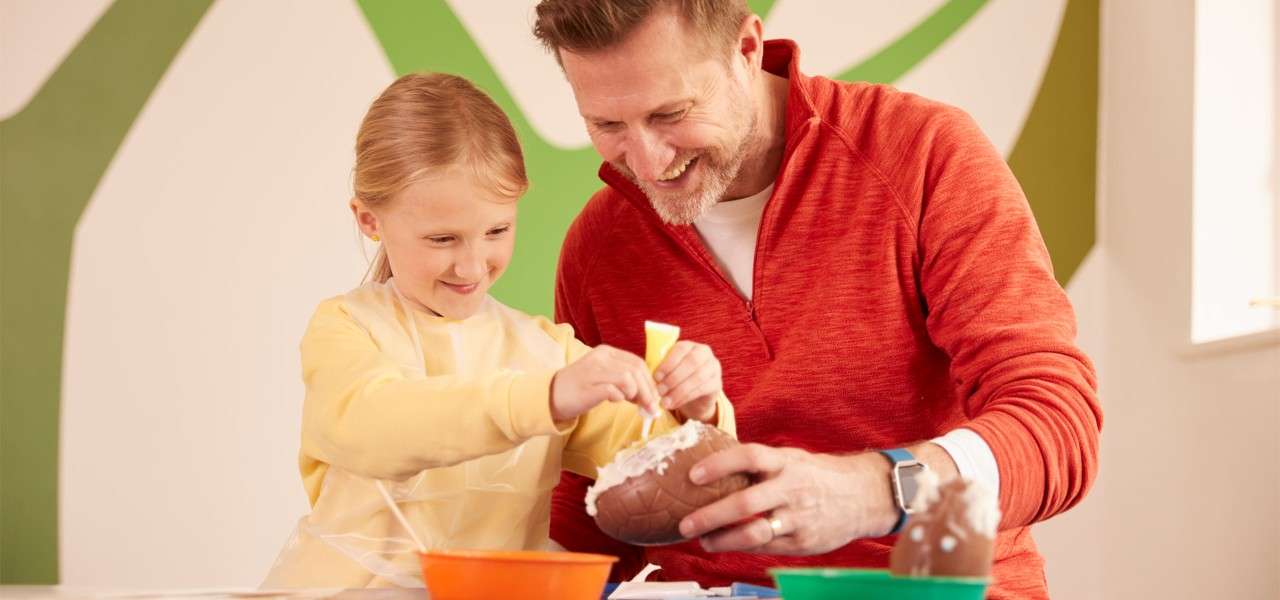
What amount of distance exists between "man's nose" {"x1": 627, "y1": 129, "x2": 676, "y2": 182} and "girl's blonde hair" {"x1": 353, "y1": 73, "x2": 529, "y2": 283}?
0.16m

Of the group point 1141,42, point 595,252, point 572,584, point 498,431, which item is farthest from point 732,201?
point 1141,42

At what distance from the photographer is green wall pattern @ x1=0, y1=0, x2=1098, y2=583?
2.84 metres

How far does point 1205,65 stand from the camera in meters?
3.06

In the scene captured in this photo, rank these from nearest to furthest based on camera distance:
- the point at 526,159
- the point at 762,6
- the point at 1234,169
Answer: the point at 1234,169 → the point at 526,159 → the point at 762,6

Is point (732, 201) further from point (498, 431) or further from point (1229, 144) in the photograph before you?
point (1229, 144)

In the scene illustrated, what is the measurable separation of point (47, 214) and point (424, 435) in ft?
6.02

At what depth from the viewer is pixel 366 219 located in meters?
1.76

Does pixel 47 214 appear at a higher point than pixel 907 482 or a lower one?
higher

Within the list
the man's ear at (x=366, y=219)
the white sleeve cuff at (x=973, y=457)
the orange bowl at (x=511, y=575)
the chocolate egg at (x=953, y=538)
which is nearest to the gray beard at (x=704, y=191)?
the man's ear at (x=366, y=219)

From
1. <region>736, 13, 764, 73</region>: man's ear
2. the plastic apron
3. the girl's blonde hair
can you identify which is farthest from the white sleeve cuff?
<region>736, 13, 764, 73</region>: man's ear

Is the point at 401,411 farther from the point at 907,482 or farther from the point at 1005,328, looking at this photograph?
the point at 1005,328

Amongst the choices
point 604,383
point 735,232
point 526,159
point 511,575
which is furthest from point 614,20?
point 526,159

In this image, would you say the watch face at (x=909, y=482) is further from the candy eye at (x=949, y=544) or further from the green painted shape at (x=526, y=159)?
the green painted shape at (x=526, y=159)

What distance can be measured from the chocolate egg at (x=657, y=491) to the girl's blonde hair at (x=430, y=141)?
585 millimetres
